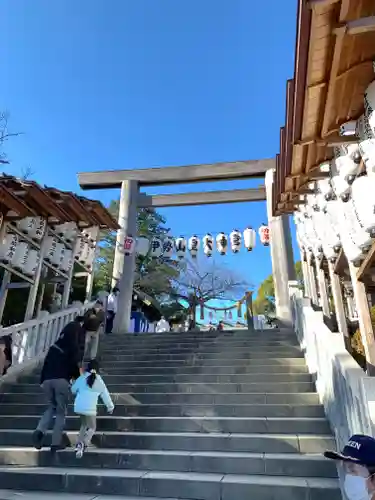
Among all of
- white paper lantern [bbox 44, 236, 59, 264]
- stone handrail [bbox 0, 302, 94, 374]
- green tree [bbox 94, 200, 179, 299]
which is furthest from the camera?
green tree [bbox 94, 200, 179, 299]

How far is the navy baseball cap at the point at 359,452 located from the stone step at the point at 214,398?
4055mm

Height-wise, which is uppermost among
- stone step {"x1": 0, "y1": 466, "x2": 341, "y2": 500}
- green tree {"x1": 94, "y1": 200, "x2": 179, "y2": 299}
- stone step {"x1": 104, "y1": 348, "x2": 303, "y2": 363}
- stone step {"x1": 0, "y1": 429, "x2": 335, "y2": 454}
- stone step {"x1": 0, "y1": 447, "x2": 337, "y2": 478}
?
green tree {"x1": 94, "y1": 200, "x2": 179, "y2": 299}

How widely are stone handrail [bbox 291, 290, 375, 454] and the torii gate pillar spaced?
5.37 m

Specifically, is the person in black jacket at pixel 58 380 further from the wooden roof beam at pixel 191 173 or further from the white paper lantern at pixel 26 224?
the wooden roof beam at pixel 191 173

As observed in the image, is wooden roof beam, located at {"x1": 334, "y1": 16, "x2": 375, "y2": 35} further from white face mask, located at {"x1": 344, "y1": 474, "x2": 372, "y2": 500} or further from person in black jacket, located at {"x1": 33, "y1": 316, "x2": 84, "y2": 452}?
person in black jacket, located at {"x1": 33, "y1": 316, "x2": 84, "y2": 452}

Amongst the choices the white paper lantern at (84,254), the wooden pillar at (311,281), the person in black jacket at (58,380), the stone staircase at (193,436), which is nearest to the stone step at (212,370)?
the stone staircase at (193,436)

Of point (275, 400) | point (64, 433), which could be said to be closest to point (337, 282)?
point (275, 400)

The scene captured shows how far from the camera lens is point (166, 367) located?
7.30 meters

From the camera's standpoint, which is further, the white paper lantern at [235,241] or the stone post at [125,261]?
the white paper lantern at [235,241]

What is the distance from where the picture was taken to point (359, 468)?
5.59ft

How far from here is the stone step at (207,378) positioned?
6.26 metres

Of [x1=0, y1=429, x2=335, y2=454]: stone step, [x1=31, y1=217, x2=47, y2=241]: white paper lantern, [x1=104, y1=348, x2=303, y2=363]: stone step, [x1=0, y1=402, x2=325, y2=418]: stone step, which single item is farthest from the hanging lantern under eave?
[x1=0, y1=429, x2=335, y2=454]: stone step

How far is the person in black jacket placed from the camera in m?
4.69

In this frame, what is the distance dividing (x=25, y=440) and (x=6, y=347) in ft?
7.16
